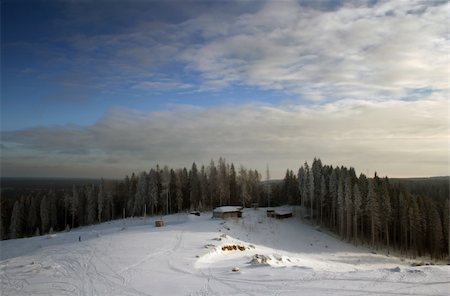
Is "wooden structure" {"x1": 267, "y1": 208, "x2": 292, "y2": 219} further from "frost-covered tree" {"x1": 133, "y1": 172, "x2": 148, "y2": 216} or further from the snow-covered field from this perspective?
"frost-covered tree" {"x1": 133, "y1": 172, "x2": 148, "y2": 216}

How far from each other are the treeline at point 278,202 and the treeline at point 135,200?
0.22m

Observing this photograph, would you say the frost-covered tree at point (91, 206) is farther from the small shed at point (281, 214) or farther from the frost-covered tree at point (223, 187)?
the small shed at point (281, 214)

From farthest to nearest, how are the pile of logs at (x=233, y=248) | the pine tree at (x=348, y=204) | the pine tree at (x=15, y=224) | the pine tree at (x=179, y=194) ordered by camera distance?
the pine tree at (x=179, y=194), the pine tree at (x=15, y=224), the pine tree at (x=348, y=204), the pile of logs at (x=233, y=248)

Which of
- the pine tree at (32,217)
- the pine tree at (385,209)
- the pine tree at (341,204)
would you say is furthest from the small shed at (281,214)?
the pine tree at (32,217)

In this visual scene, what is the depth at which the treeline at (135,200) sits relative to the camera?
87.3 metres

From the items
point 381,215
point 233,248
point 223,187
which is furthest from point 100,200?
point 381,215

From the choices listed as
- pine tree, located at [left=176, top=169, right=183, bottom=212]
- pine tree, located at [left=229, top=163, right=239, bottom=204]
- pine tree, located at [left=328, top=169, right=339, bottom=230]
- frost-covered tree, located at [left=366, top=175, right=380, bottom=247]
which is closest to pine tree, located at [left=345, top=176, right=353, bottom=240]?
frost-covered tree, located at [left=366, top=175, right=380, bottom=247]

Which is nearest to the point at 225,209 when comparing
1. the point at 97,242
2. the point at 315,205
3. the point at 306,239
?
the point at 306,239

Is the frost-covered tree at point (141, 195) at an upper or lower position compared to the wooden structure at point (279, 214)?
upper

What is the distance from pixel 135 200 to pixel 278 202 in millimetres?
39555

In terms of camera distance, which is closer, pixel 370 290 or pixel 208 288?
pixel 370 290

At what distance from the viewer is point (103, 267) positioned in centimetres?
3078

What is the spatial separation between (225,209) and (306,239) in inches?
681

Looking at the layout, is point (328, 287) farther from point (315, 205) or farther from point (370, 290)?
point (315, 205)
